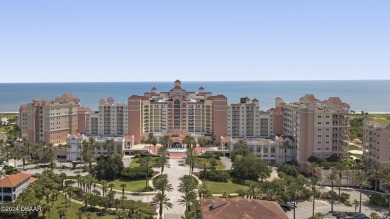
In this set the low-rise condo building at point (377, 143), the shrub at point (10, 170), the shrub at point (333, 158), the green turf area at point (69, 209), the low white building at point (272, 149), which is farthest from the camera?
the low white building at point (272, 149)

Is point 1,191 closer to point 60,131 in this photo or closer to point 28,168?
point 28,168

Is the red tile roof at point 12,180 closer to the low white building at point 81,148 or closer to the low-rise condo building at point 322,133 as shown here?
the low white building at point 81,148

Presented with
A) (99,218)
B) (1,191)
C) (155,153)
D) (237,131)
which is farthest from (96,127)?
Answer: (99,218)

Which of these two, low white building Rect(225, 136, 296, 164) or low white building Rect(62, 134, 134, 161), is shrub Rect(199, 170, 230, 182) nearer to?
low white building Rect(225, 136, 296, 164)

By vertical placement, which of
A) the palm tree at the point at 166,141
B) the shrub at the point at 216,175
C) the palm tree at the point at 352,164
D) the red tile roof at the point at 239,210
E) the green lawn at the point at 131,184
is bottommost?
the green lawn at the point at 131,184

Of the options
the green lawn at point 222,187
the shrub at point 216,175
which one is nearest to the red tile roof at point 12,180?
the green lawn at point 222,187

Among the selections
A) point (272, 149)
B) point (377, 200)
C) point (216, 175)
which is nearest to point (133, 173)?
point (216, 175)

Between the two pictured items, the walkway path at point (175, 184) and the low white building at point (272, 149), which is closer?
the walkway path at point (175, 184)
